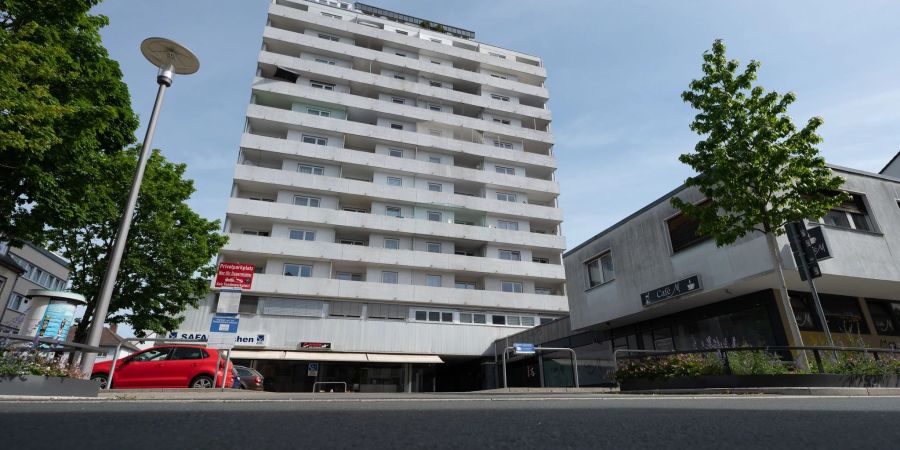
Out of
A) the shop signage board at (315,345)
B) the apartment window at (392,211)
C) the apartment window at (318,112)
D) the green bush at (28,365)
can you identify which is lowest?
the green bush at (28,365)

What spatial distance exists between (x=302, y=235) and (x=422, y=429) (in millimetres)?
32285

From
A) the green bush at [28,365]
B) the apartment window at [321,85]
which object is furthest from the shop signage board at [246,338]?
the green bush at [28,365]

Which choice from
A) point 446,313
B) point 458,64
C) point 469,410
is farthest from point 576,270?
point 458,64

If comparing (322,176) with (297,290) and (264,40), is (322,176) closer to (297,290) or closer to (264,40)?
(297,290)

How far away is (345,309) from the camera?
105 feet

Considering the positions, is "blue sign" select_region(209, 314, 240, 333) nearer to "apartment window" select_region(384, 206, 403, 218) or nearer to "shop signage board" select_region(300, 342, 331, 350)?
"shop signage board" select_region(300, 342, 331, 350)

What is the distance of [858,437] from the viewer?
3061 mm

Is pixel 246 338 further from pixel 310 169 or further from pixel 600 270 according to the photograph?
pixel 600 270

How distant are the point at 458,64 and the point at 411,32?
18.5 feet

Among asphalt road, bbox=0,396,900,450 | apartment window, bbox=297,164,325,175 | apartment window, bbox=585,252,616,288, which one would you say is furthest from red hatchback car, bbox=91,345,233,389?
apartment window, bbox=297,164,325,175

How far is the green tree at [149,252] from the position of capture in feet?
55.3

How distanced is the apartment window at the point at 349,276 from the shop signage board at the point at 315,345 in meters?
5.35

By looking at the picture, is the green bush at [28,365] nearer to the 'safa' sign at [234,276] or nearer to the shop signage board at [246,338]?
the 'safa' sign at [234,276]

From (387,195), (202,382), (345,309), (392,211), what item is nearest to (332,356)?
(345,309)
